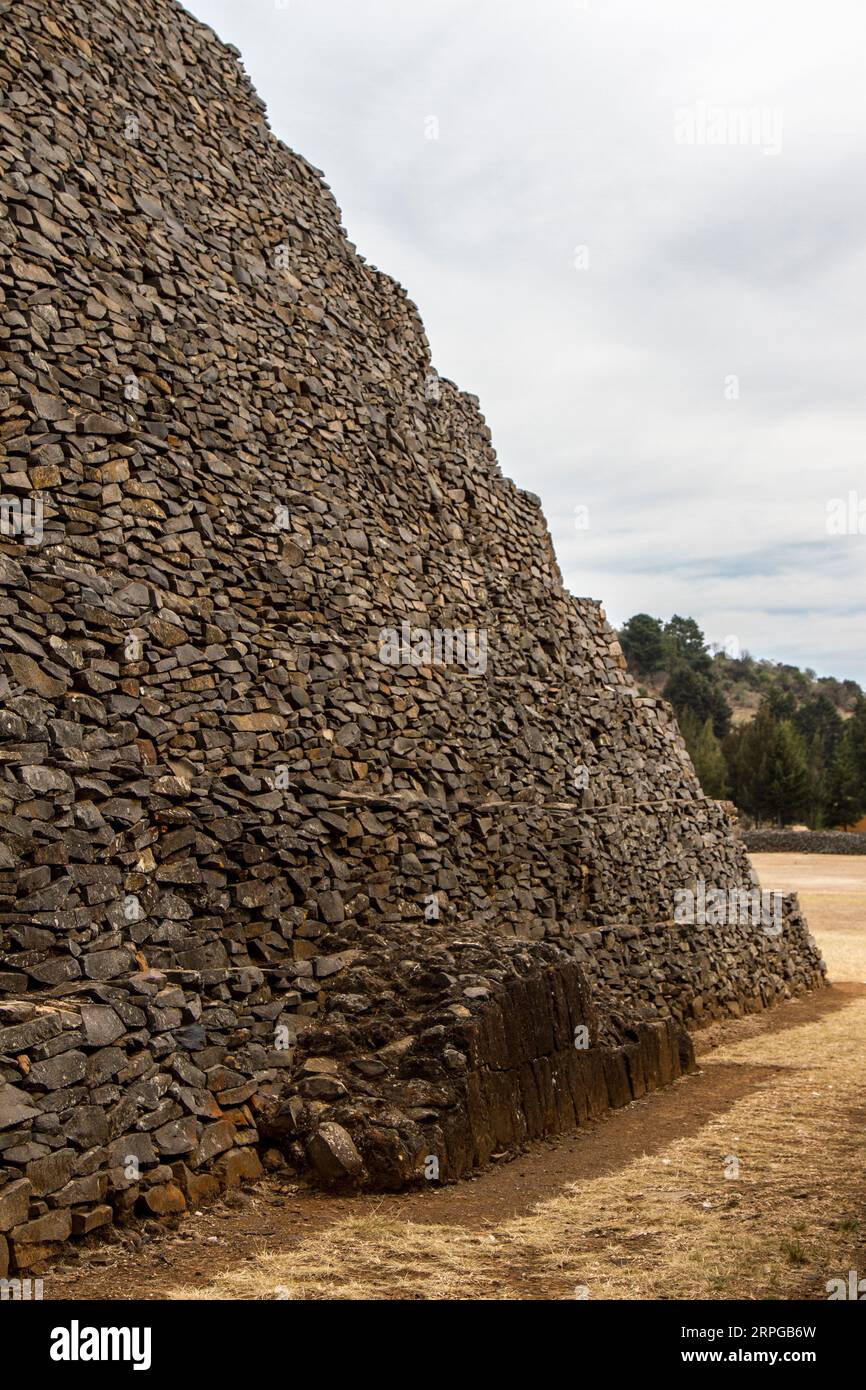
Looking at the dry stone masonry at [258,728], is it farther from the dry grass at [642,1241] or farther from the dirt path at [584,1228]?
the dry grass at [642,1241]

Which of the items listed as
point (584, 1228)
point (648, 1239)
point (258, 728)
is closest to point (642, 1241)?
point (648, 1239)

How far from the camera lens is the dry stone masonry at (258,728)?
34.9ft

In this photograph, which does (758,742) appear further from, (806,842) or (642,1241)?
(642,1241)

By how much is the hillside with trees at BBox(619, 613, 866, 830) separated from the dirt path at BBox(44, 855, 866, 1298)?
68.8 metres

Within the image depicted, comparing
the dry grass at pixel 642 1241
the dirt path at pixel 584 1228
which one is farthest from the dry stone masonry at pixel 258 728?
the dry grass at pixel 642 1241

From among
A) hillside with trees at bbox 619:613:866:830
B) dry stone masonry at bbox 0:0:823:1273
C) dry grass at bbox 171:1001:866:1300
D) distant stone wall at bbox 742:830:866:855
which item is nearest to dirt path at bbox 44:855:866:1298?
dry grass at bbox 171:1001:866:1300

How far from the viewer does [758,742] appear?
276 feet

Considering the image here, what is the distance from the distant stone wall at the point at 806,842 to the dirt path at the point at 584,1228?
56.8 m

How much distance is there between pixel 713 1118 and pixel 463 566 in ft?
35.1

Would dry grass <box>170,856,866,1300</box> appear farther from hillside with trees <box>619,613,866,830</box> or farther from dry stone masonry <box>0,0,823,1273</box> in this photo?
hillside with trees <box>619,613,866,830</box>

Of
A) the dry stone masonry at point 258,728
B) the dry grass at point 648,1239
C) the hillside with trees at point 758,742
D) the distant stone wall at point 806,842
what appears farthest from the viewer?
the hillside with trees at point 758,742

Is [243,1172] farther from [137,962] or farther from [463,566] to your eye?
[463,566]

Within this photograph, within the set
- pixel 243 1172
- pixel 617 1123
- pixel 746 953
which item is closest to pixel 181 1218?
pixel 243 1172

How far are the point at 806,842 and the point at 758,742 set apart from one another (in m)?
14.9
